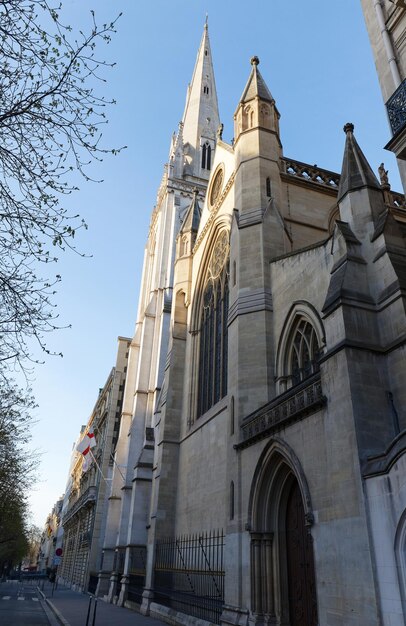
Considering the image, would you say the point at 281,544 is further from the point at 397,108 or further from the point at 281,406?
the point at 397,108

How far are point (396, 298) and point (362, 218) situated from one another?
2.25 metres

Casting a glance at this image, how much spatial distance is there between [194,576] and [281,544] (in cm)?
623

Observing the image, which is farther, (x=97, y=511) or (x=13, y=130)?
(x=97, y=511)

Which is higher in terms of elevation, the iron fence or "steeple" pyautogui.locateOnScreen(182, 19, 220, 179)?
"steeple" pyautogui.locateOnScreen(182, 19, 220, 179)

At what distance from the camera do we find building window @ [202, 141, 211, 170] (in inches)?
1788

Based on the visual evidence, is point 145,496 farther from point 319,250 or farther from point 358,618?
point 358,618

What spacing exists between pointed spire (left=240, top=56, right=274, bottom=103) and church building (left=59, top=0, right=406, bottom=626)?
0.11 meters

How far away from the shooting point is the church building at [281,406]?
7055mm

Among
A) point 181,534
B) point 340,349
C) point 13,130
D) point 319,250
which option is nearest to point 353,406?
point 340,349

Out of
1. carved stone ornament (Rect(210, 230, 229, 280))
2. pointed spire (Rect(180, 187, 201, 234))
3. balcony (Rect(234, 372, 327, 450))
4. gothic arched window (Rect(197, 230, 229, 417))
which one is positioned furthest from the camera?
pointed spire (Rect(180, 187, 201, 234))

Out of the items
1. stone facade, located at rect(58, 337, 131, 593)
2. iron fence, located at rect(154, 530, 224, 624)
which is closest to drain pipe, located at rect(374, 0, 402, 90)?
iron fence, located at rect(154, 530, 224, 624)

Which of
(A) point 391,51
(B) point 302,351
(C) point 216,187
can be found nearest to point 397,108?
(A) point 391,51

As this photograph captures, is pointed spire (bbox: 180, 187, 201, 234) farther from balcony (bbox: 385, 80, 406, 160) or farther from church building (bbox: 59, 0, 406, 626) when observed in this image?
balcony (bbox: 385, 80, 406, 160)

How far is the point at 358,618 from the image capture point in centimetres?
638
